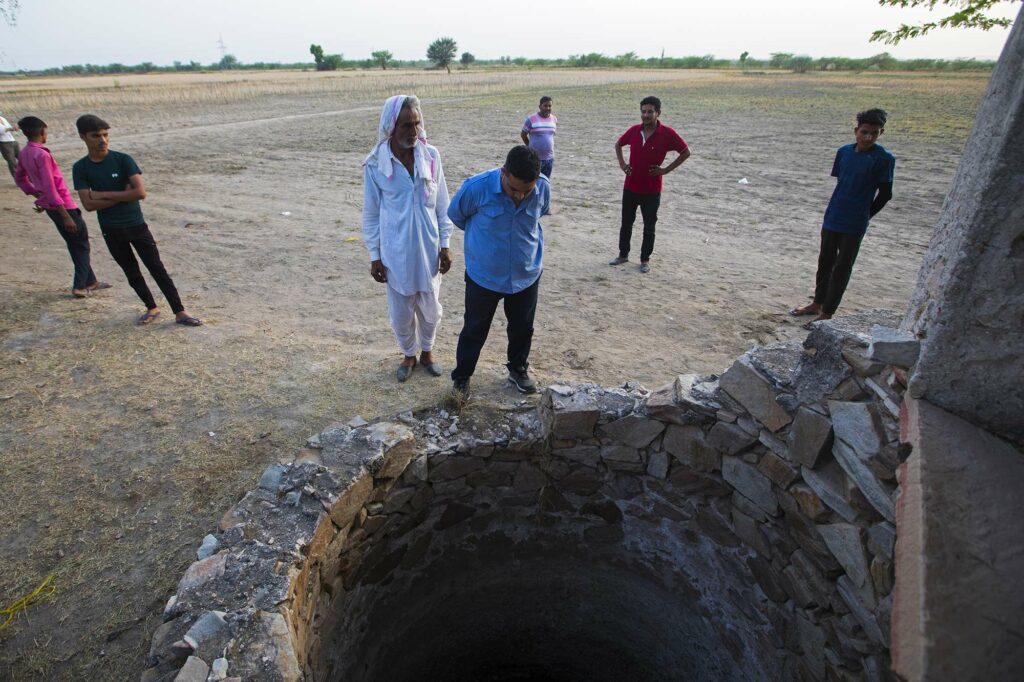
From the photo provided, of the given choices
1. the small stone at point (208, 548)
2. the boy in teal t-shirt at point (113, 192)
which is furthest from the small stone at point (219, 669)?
the boy in teal t-shirt at point (113, 192)

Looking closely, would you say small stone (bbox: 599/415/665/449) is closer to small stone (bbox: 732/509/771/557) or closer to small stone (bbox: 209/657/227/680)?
small stone (bbox: 732/509/771/557)

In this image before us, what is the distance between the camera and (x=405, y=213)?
355cm

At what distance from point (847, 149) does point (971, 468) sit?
152 inches

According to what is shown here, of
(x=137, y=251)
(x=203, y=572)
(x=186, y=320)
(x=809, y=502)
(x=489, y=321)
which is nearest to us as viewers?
(x=203, y=572)

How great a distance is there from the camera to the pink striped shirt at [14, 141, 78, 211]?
5.28 metres

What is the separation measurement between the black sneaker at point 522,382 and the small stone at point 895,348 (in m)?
2.11

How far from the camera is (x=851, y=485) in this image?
2.53 m

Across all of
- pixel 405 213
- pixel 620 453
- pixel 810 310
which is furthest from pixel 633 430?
pixel 810 310

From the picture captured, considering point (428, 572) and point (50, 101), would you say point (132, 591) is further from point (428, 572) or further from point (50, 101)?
point (50, 101)

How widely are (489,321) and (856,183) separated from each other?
330 centimetres

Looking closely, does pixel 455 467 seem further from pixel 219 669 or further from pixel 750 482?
pixel 750 482

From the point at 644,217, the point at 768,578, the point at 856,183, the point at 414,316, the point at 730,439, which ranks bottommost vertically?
the point at 768,578

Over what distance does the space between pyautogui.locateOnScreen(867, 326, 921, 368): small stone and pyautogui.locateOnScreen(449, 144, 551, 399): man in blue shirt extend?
1.82 metres

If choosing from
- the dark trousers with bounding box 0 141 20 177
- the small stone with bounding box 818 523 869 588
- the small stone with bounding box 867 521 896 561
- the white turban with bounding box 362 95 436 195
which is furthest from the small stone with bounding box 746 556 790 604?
the dark trousers with bounding box 0 141 20 177
